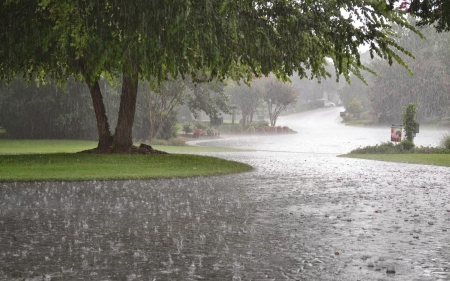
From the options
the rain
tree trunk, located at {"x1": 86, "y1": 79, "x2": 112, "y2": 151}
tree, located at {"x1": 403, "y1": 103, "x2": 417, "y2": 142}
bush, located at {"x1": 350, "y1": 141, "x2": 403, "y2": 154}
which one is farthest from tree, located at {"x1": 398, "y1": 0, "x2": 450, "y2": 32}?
tree, located at {"x1": 403, "y1": 103, "x2": 417, "y2": 142}

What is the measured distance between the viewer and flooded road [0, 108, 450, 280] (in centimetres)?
625

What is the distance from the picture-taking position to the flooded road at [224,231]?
246 inches

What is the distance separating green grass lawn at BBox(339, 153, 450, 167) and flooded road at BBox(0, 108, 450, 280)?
9094 mm

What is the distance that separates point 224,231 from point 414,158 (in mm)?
19413

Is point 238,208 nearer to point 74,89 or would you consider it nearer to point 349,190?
point 349,190

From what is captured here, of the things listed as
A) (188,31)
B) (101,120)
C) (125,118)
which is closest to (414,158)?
(125,118)

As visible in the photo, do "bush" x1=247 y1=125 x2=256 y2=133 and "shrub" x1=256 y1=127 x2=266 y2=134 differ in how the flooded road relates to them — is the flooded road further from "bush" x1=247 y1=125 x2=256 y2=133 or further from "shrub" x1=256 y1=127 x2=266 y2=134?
"bush" x1=247 y1=125 x2=256 y2=133

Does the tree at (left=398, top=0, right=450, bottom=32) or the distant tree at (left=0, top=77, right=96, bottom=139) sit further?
the distant tree at (left=0, top=77, right=96, bottom=139)

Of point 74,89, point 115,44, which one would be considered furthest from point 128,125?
point 74,89

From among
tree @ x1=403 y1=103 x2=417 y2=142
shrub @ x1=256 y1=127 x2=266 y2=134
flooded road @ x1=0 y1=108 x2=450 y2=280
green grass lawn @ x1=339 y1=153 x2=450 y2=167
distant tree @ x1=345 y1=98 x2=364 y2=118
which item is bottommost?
flooded road @ x1=0 y1=108 x2=450 y2=280

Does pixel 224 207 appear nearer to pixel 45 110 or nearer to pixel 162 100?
pixel 162 100

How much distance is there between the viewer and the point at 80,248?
286 inches

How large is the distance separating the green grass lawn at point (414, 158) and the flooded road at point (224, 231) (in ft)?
29.8

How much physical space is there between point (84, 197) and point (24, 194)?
4.82ft
